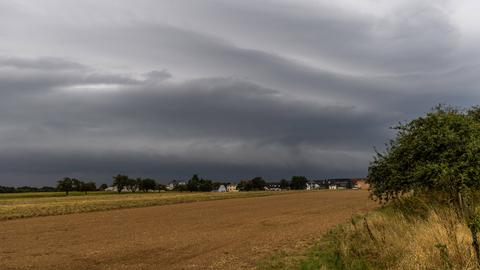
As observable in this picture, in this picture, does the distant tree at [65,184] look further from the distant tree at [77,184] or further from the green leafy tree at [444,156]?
the green leafy tree at [444,156]

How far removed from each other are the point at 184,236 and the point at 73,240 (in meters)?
5.33

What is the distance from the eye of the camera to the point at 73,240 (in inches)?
888

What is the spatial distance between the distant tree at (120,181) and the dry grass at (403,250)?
17606cm

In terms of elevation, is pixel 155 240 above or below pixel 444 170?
below

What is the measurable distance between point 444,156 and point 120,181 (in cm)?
18126

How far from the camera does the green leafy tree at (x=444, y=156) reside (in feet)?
38.2

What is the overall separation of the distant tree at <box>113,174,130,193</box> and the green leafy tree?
6935 inches

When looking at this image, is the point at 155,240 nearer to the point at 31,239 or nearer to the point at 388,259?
the point at 31,239

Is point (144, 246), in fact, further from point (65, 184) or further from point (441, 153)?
point (65, 184)

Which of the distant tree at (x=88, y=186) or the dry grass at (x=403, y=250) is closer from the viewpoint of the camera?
the dry grass at (x=403, y=250)

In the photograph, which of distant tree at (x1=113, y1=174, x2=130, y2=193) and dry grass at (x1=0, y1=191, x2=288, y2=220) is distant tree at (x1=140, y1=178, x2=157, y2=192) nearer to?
distant tree at (x1=113, y1=174, x2=130, y2=193)

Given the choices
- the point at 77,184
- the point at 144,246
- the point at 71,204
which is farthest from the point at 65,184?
the point at 144,246

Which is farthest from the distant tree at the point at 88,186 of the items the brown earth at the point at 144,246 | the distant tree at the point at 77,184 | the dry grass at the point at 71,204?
the brown earth at the point at 144,246

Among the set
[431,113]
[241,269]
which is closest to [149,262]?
[241,269]
